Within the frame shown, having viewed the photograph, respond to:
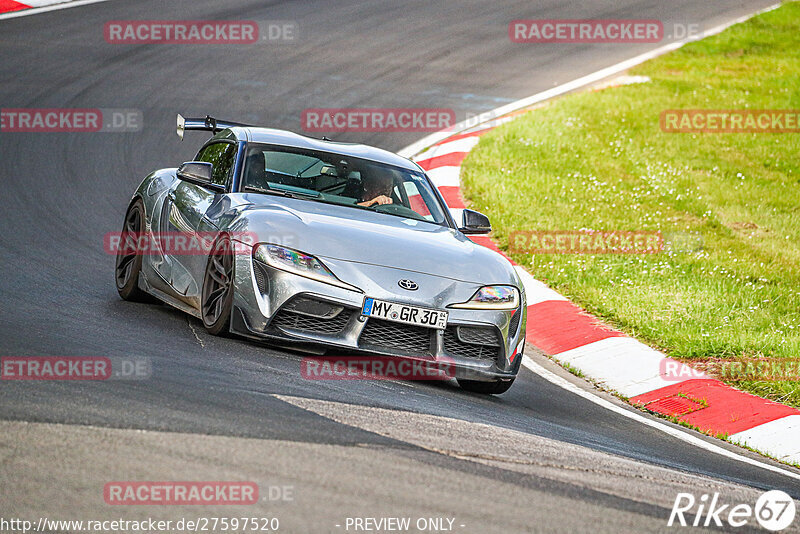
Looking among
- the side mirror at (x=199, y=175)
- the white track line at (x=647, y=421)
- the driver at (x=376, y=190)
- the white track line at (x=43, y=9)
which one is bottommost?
the white track line at (x=647, y=421)

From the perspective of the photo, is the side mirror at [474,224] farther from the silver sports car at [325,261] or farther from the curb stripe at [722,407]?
the curb stripe at [722,407]

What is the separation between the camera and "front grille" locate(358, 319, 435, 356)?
6172 mm

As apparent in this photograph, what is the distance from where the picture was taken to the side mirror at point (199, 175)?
7195 mm

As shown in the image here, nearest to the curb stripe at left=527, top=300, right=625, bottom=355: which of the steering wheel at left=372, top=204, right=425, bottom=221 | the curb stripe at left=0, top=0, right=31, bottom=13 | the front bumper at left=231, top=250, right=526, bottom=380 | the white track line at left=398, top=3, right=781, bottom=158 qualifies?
the steering wheel at left=372, top=204, right=425, bottom=221

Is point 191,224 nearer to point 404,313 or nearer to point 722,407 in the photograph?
point 404,313

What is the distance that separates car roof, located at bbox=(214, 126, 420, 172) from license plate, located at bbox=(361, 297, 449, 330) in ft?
6.34

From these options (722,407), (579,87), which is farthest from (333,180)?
(579,87)

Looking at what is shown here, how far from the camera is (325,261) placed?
245 inches

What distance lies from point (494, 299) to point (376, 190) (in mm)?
1440

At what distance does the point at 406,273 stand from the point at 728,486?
86.3 inches

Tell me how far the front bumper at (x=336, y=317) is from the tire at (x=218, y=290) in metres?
0.08

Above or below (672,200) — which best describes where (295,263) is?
above

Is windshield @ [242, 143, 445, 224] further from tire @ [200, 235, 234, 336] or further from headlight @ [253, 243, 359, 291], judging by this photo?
headlight @ [253, 243, 359, 291]

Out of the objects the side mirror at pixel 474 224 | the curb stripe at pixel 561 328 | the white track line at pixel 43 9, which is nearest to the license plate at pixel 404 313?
the side mirror at pixel 474 224
